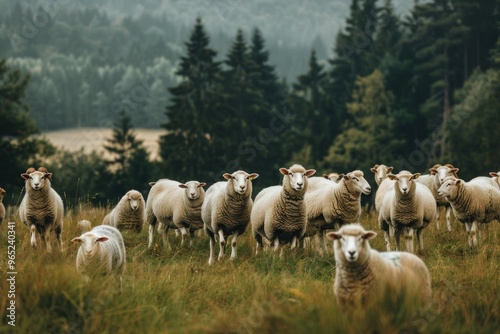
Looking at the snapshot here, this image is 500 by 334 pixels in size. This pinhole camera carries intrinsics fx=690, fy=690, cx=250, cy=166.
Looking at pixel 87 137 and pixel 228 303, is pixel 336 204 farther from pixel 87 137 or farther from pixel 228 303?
pixel 87 137

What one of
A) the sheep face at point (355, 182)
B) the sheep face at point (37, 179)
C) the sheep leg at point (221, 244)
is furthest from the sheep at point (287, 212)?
the sheep face at point (37, 179)

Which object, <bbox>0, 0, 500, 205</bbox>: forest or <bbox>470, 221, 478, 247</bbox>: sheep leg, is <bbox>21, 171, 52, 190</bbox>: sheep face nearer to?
<bbox>470, 221, 478, 247</bbox>: sheep leg

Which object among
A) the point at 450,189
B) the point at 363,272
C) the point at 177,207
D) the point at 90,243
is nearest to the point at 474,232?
the point at 450,189

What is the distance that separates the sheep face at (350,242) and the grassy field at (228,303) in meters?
0.49

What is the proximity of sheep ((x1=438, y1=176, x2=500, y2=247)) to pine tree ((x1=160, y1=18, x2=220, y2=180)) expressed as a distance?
128ft

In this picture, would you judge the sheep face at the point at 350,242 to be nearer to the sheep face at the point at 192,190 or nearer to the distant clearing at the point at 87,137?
the sheep face at the point at 192,190

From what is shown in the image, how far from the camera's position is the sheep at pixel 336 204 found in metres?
11.8

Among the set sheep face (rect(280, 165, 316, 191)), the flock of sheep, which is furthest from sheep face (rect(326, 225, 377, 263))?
sheep face (rect(280, 165, 316, 191))

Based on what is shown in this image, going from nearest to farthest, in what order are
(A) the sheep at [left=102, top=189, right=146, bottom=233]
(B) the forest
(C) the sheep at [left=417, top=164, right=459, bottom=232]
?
(A) the sheep at [left=102, top=189, right=146, bottom=233] < (C) the sheep at [left=417, top=164, right=459, bottom=232] < (B) the forest

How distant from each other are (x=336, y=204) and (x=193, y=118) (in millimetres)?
44346

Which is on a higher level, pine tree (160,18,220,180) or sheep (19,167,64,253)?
pine tree (160,18,220,180)

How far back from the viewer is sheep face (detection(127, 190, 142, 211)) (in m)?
13.6

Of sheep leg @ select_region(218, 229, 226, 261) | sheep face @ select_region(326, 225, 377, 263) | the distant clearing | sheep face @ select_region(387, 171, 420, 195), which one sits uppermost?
the distant clearing

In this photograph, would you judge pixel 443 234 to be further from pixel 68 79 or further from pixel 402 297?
pixel 68 79
